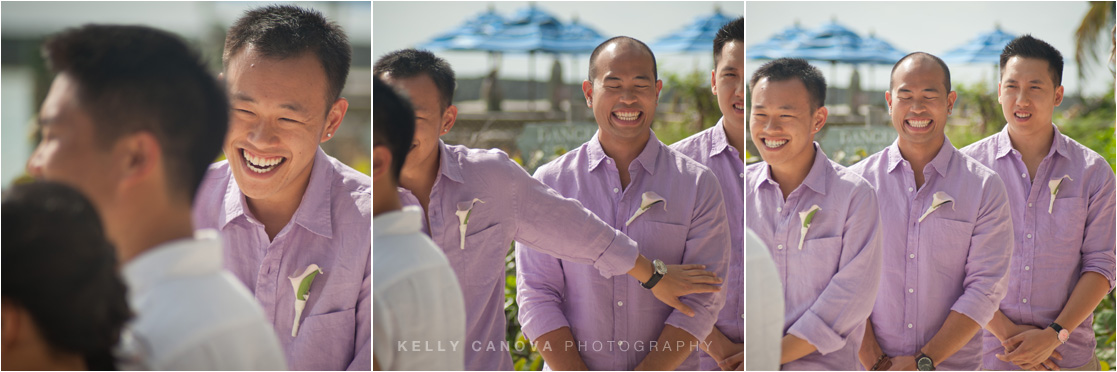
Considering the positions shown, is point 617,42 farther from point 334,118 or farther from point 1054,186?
point 1054,186

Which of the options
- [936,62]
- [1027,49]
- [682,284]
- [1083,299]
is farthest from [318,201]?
[1083,299]

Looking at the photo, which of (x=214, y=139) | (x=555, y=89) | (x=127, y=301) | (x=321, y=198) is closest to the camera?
(x=127, y=301)

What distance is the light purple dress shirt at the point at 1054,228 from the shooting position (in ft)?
12.1

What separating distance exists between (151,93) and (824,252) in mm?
2608

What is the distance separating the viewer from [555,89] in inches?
137

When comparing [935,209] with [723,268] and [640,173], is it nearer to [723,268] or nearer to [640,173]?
[723,268]

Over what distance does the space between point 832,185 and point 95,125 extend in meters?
2.75

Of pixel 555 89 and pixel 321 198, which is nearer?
pixel 321 198

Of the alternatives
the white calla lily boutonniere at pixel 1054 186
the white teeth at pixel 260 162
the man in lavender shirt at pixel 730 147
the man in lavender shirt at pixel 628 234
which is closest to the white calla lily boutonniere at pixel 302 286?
the white teeth at pixel 260 162

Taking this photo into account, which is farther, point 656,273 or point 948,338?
point 948,338

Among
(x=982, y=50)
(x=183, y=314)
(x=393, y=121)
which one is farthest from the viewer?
(x=982, y=50)

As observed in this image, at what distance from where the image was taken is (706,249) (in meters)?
3.54

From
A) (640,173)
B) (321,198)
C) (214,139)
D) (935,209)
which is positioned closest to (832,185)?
(935,209)

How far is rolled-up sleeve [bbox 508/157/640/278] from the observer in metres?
3.40
